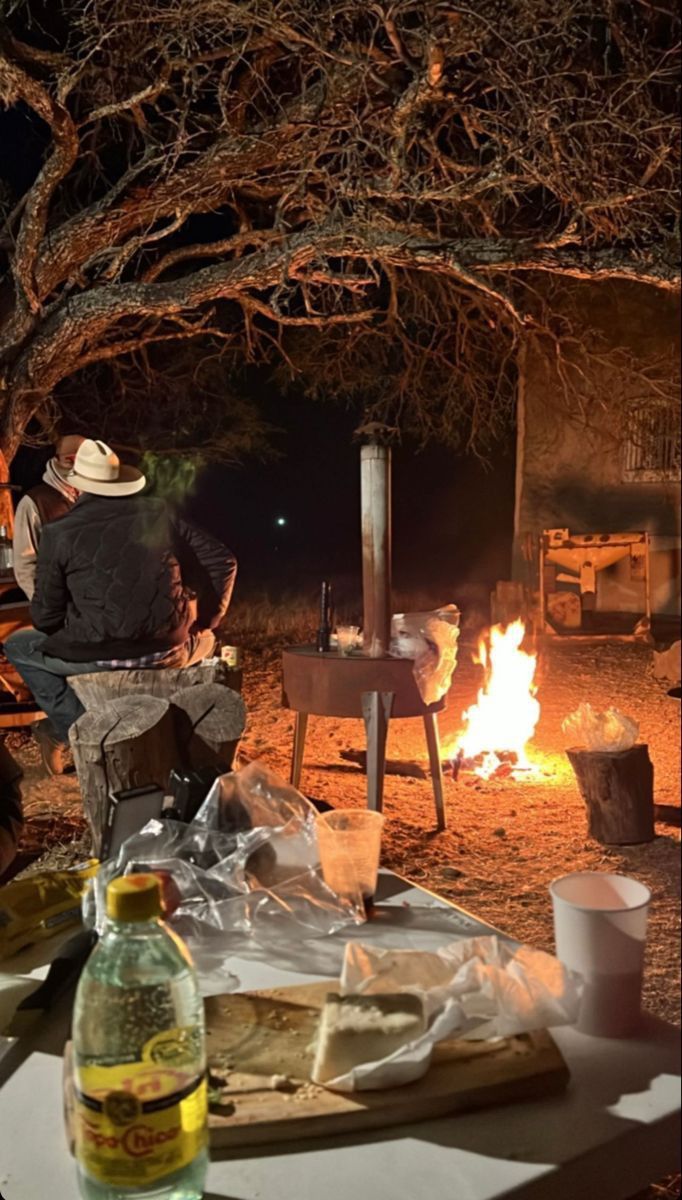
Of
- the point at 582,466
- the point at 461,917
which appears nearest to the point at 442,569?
the point at 582,466

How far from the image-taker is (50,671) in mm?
4637

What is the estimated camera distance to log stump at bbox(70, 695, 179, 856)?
370cm

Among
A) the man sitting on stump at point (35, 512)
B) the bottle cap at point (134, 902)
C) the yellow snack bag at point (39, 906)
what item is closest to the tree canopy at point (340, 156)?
the man sitting on stump at point (35, 512)

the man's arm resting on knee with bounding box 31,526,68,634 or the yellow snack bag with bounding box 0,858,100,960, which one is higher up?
the man's arm resting on knee with bounding box 31,526,68,634

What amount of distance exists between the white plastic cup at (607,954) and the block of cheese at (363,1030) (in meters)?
0.20

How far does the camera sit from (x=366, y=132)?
633 centimetres

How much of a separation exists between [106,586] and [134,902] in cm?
350

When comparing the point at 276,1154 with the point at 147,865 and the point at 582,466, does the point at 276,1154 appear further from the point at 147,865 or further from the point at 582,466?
the point at 582,466

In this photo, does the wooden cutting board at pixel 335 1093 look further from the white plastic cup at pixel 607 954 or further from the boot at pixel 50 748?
the boot at pixel 50 748

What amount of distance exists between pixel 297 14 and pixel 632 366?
379 cm

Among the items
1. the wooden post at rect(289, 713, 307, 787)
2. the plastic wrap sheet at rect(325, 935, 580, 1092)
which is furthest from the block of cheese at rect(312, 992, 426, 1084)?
the wooden post at rect(289, 713, 307, 787)

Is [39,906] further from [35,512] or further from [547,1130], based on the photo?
[35,512]

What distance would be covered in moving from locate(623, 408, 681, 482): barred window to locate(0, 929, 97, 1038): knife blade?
5.99 m

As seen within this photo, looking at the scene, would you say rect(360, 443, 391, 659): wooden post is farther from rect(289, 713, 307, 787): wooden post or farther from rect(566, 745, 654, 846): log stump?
rect(566, 745, 654, 846): log stump
